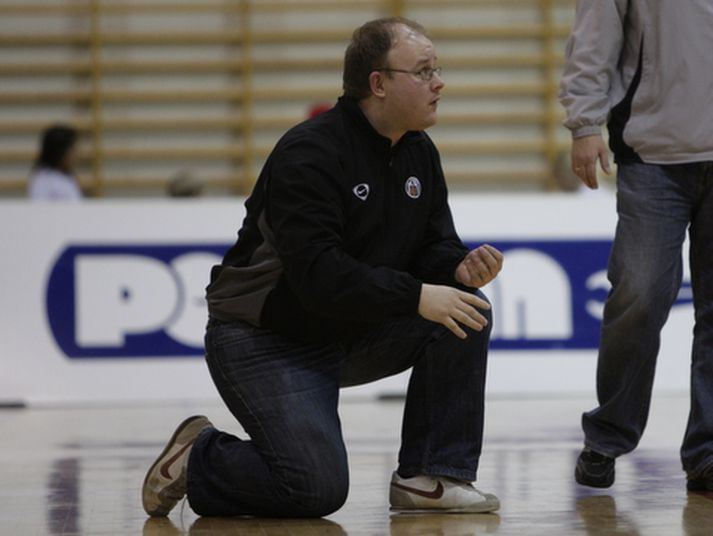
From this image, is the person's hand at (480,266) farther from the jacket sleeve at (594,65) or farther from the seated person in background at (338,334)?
the jacket sleeve at (594,65)

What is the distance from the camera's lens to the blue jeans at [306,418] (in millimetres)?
2889

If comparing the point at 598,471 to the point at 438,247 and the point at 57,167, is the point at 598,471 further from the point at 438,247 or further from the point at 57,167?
the point at 57,167

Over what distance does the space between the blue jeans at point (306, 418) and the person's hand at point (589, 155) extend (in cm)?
48

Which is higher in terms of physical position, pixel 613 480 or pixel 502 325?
pixel 613 480

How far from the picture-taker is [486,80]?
9.00m

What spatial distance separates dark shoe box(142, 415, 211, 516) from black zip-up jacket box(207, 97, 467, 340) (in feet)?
0.97

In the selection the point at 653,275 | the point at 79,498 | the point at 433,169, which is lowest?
the point at 79,498

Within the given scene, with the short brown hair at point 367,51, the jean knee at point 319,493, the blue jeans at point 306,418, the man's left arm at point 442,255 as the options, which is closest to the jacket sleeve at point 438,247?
the man's left arm at point 442,255

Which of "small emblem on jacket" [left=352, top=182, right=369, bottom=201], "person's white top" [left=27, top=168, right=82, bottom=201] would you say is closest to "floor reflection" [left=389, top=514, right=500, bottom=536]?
"small emblem on jacket" [left=352, top=182, right=369, bottom=201]

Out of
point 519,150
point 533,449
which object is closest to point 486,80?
point 519,150

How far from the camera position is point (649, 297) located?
10.2ft

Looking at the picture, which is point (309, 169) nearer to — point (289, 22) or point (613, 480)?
point (613, 480)

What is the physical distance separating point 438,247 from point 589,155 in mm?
417

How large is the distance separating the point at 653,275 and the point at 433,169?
1.72 feet
